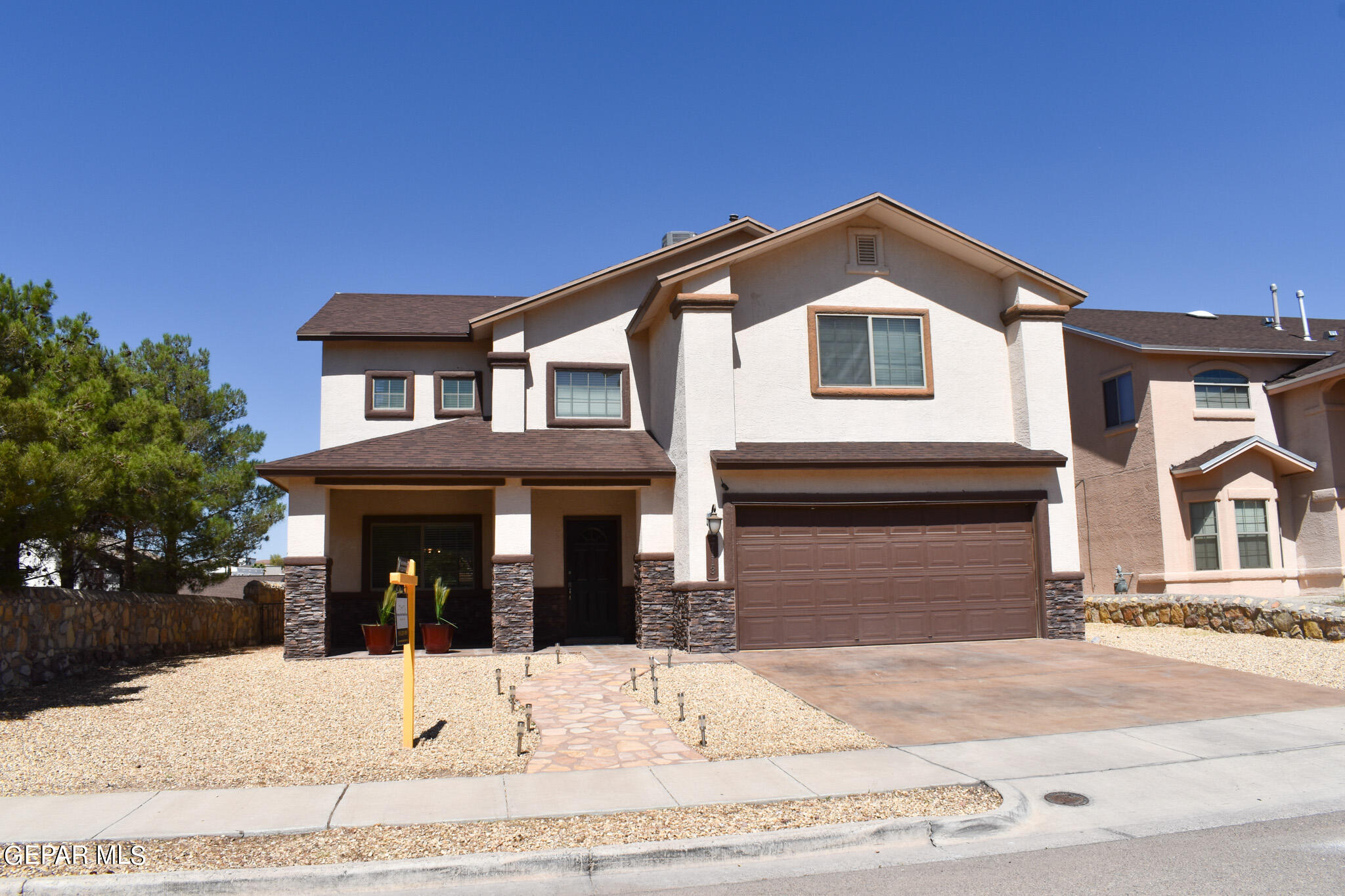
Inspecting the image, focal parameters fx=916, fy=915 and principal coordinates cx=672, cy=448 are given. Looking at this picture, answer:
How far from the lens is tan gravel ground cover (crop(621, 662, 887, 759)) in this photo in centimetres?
873

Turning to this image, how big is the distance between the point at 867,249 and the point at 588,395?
236 inches

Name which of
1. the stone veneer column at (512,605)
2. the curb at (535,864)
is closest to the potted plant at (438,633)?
the stone veneer column at (512,605)

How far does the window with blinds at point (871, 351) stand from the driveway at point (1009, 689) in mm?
4730

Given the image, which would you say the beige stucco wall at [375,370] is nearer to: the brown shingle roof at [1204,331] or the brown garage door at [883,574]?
the brown garage door at [883,574]

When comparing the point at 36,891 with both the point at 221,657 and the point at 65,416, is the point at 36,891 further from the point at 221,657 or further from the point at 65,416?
the point at 221,657

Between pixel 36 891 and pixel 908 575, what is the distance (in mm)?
12974

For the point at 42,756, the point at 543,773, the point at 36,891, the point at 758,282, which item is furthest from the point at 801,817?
the point at 758,282

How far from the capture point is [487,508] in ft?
62.2

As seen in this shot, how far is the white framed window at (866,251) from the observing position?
54.4 feet

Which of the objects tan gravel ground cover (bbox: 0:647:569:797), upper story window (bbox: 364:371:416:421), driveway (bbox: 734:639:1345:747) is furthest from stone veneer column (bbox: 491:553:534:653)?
upper story window (bbox: 364:371:416:421)

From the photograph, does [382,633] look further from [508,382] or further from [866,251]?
[866,251]

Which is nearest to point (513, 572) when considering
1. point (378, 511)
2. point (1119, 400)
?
point (378, 511)

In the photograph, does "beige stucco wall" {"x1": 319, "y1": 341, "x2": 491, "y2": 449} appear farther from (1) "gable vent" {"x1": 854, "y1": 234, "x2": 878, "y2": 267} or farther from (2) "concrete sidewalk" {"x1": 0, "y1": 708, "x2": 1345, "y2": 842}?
(2) "concrete sidewalk" {"x1": 0, "y1": 708, "x2": 1345, "y2": 842}

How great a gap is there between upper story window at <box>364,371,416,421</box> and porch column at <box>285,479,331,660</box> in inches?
151
